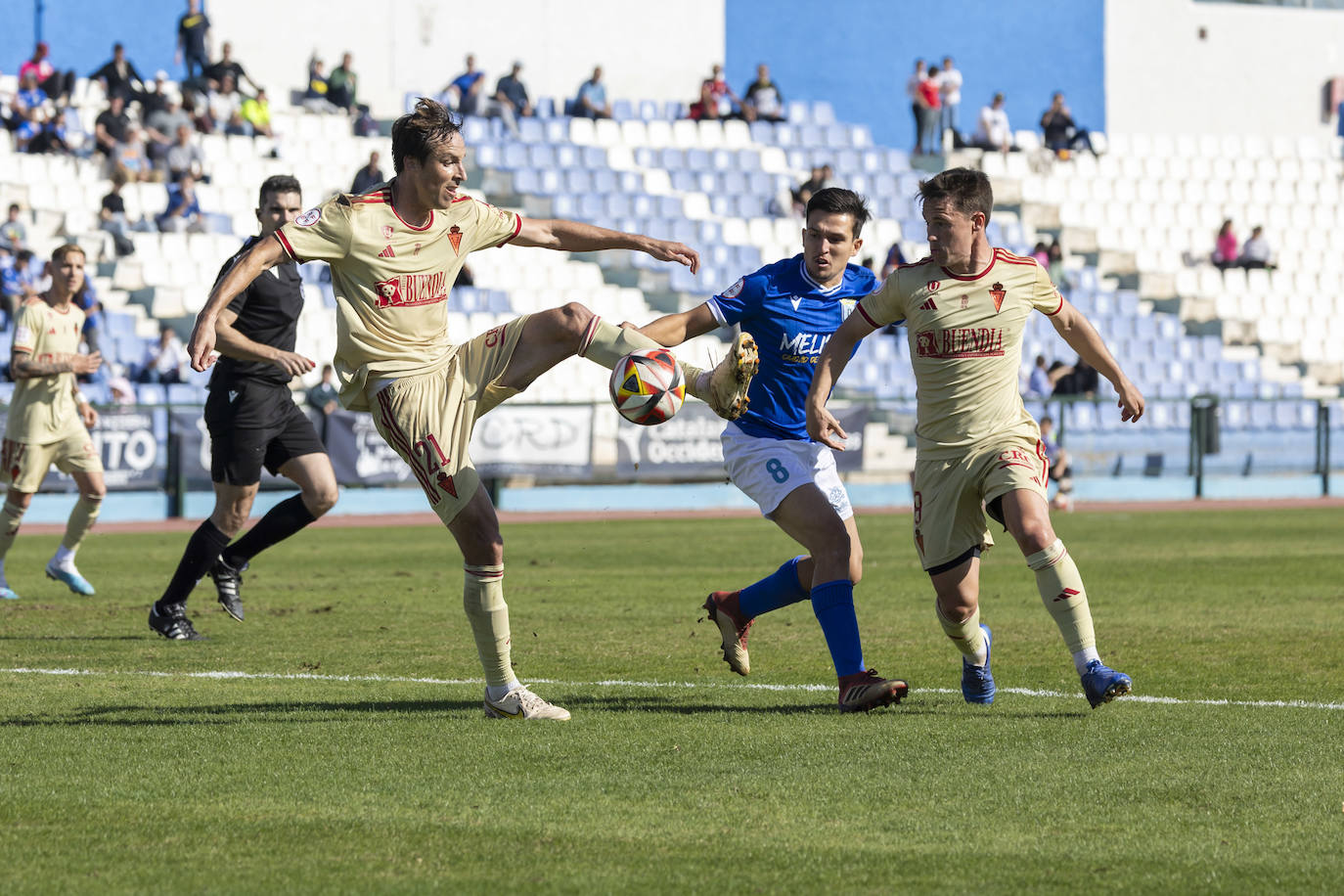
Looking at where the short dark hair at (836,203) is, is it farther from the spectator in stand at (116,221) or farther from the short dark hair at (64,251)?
the spectator in stand at (116,221)

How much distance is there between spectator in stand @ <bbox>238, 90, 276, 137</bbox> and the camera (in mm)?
29188

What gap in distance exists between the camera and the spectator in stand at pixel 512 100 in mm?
31625

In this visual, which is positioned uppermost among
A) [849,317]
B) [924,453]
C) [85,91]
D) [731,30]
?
[731,30]

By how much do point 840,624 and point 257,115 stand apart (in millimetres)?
24678

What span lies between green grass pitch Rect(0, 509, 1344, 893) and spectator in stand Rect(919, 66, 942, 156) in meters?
24.8

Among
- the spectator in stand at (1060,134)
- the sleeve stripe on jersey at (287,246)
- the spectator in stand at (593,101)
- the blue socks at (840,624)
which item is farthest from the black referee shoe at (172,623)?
the spectator in stand at (1060,134)

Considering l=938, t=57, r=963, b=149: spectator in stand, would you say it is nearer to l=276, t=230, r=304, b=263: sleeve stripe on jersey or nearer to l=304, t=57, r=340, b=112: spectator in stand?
l=304, t=57, r=340, b=112: spectator in stand

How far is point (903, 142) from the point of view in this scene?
3800 cm

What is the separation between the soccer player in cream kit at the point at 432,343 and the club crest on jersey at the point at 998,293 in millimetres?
1121

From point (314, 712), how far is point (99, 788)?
1500 mm

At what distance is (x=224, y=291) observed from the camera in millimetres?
6234

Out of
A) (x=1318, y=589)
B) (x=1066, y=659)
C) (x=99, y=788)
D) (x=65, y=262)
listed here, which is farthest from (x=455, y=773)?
(x=1318, y=589)

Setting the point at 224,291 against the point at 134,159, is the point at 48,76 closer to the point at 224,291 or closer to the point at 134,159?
the point at 134,159

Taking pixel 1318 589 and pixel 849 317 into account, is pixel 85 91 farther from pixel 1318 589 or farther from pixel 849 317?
pixel 849 317
